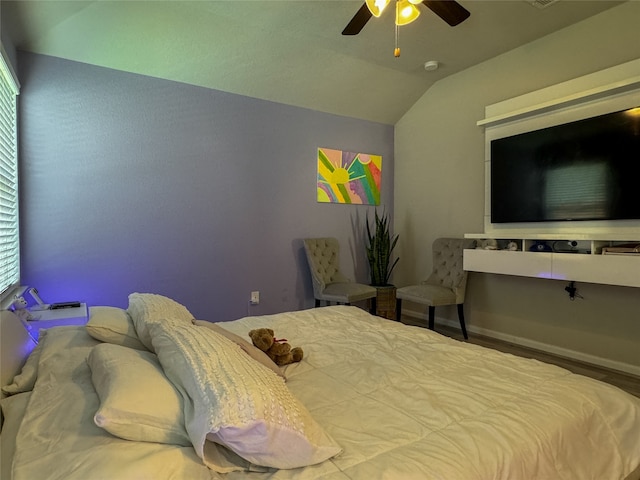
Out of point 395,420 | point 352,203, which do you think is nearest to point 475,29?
point 352,203

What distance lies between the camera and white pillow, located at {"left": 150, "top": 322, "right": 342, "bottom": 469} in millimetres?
828

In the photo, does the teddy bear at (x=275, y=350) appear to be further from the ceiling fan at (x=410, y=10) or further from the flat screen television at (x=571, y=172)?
the flat screen television at (x=571, y=172)

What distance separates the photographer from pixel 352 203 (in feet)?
14.6

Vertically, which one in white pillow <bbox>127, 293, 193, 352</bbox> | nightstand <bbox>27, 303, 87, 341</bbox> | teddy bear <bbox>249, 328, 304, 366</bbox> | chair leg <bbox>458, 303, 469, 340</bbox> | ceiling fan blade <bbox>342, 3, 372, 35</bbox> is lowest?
chair leg <bbox>458, 303, 469, 340</bbox>

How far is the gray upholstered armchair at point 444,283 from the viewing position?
3.58 metres

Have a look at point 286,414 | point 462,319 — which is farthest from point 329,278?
point 286,414

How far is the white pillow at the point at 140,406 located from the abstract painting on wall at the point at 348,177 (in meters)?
3.32

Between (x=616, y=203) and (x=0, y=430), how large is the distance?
361 centimetres

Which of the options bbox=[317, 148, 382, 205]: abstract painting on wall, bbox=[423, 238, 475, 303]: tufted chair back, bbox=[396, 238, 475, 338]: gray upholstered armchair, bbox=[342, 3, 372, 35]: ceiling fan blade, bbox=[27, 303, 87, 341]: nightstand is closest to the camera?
bbox=[342, 3, 372, 35]: ceiling fan blade

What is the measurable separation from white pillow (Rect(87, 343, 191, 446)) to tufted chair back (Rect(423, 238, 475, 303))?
3179 millimetres

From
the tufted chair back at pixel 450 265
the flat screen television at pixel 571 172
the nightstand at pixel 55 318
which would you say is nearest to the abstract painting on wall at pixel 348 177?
the tufted chair back at pixel 450 265

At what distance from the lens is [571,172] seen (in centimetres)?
304

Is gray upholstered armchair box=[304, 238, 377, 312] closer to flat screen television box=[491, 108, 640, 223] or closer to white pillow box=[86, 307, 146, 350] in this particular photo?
flat screen television box=[491, 108, 640, 223]

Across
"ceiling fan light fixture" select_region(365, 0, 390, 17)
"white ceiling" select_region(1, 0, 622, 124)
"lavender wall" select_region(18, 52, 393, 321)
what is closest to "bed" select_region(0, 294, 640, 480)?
"lavender wall" select_region(18, 52, 393, 321)
